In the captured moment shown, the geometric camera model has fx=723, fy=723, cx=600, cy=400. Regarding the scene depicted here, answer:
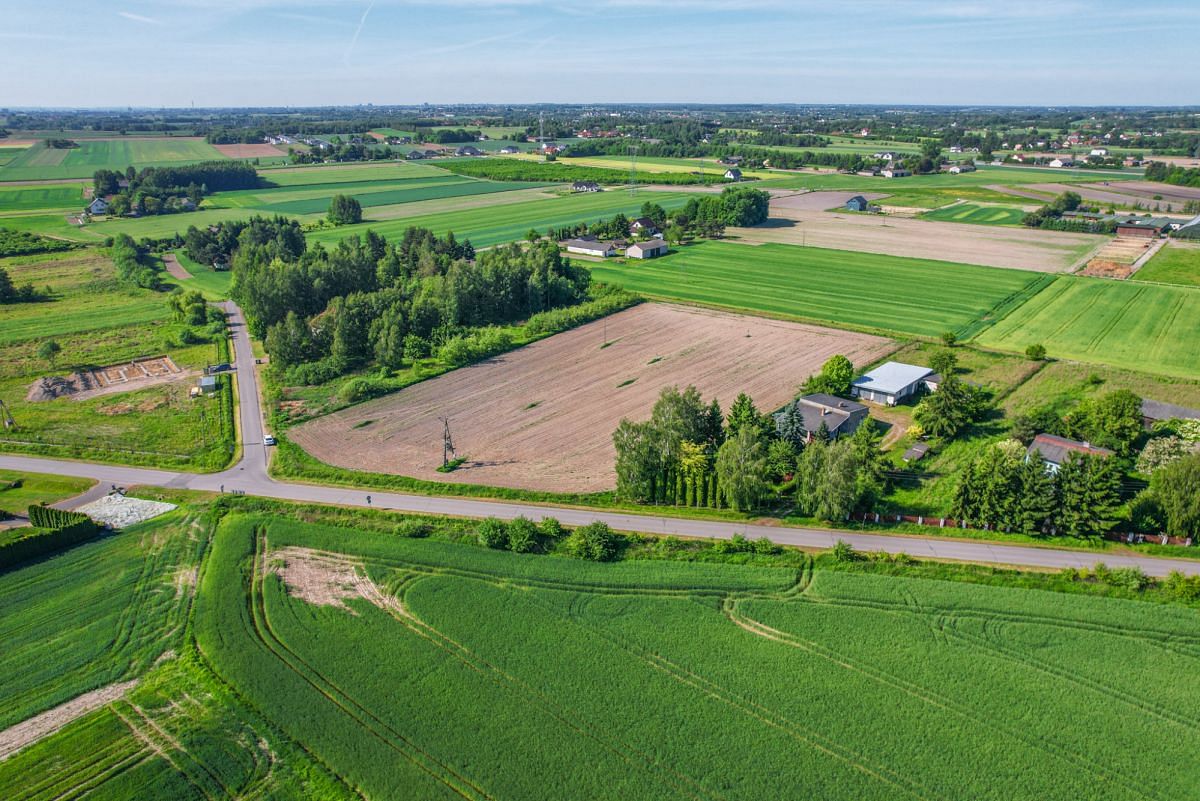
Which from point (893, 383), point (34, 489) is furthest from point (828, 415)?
point (34, 489)

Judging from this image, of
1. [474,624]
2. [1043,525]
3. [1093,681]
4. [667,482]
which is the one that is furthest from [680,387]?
[1093,681]

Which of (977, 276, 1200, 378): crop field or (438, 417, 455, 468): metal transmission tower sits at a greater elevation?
(977, 276, 1200, 378): crop field

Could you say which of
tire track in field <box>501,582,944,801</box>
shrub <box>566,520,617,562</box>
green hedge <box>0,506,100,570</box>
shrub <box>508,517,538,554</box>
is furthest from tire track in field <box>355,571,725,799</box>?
green hedge <box>0,506,100,570</box>

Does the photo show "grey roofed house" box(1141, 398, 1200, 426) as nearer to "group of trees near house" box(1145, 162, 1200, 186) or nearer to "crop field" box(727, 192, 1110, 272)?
"crop field" box(727, 192, 1110, 272)

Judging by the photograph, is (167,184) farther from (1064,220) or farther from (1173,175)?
(1173,175)

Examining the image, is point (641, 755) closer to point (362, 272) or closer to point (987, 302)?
point (362, 272)

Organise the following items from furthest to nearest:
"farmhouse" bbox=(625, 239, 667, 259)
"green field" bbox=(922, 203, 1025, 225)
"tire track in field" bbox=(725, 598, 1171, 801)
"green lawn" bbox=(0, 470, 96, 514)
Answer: "green field" bbox=(922, 203, 1025, 225)
"farmhouse" bbox=(625, 239, 667, 259)
"green lawn" bbox=(0, 470, 96, 514)
"tire track in field" bbox=(725, 598, 1171, 801)
